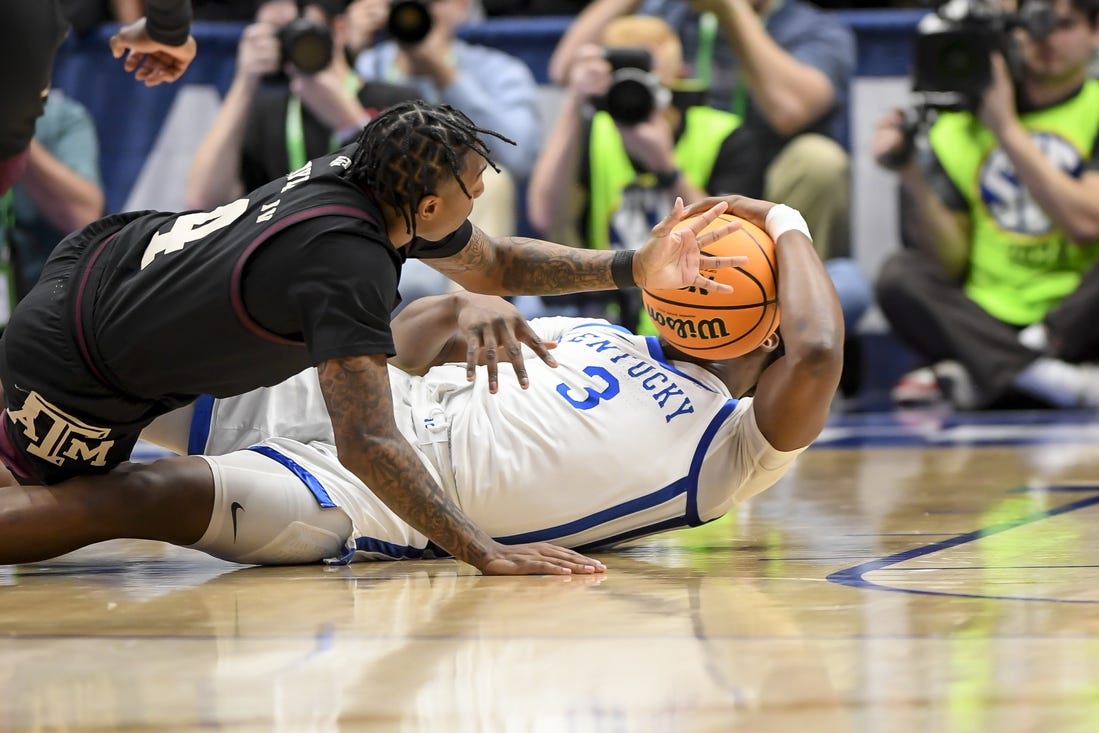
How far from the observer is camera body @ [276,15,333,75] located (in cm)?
741

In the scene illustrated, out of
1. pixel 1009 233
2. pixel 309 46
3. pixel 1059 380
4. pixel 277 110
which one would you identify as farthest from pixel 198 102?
pixel 1059 380

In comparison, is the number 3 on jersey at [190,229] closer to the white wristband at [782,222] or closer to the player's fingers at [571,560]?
the player's fingers at [571,560]

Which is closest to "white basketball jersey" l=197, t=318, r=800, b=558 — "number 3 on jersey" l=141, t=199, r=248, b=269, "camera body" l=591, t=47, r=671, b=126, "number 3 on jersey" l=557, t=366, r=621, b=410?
"number 3 on jersey" l=557, t=366, r=621, b=410

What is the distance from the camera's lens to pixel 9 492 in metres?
3.10

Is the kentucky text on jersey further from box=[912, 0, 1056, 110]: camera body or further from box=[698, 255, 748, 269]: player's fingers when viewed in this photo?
box=[912, 0, 1056, 110]: camera body

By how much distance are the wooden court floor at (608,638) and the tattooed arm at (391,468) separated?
0.20 feet

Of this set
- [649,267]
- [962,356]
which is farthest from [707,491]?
[962,356]

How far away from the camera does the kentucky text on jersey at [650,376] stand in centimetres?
335

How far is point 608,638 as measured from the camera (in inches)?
90.6

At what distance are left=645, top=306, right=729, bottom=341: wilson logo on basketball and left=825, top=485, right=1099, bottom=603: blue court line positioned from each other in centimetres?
60

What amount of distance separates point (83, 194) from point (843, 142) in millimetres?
3949

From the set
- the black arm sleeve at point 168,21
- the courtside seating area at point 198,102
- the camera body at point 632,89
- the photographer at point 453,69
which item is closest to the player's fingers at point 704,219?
the black arm sleeve at point 168,21

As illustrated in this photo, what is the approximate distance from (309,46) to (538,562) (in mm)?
5015

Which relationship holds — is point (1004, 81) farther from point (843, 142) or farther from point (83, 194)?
point (83, 194)
